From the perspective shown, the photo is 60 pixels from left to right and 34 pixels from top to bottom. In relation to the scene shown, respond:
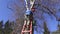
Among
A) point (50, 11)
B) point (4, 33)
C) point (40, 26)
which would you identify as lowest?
point (4, 33)

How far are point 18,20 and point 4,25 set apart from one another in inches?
230

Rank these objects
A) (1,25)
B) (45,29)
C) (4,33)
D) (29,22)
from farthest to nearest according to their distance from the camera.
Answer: (1,25) → (4,33) → (45,29) → (29,22)

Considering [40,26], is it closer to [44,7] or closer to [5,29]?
[44,7]

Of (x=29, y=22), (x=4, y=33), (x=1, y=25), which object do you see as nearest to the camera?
(x=29, y=22)

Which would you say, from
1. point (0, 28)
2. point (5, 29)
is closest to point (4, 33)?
point (5, 29)

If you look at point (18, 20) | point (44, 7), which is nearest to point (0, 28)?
point (18, 20)

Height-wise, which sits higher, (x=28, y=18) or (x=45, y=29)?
(x=28, y=18)

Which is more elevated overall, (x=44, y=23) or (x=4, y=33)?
(x=44, y=23)

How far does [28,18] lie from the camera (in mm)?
4625

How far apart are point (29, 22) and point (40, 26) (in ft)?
28.2

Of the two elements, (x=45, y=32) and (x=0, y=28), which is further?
(x=0, y=28)

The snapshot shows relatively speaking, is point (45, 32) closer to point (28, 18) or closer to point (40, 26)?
point (40, 26)

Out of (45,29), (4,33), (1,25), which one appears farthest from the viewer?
(1,25)

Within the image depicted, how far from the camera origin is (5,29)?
18.8m
